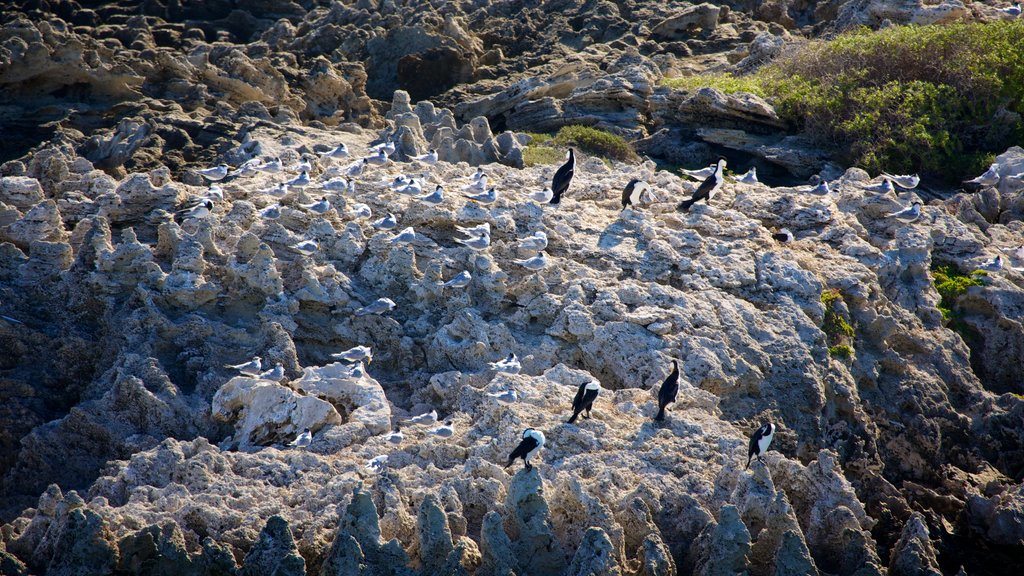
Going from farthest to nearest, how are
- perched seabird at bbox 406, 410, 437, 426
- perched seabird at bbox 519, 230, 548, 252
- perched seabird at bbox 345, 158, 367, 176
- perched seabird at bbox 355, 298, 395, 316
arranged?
perched seabird at bbox 345, 158, 367, 176 → perched seabird at bbox 519, 230, 548, 252 → perched seabird at bbox 355, 298, 395, 316 → perched seabird at bbox 406, 410, 437, 426

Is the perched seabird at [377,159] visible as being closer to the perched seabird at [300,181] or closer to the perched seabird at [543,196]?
the perched seabird at [300,181]

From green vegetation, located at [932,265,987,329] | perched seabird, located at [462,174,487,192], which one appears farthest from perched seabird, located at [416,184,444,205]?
green vegetation, located at [932,265,987,329]

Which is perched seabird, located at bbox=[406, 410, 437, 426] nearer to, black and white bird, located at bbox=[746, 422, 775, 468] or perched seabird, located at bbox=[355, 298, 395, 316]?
perched seabird, located at bbox=[355, 298, 395, 316]

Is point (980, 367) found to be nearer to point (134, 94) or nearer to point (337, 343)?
point (337, 343)

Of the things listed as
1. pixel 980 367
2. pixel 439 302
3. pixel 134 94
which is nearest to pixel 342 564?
pixel 439 302

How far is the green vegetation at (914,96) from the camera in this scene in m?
19.8

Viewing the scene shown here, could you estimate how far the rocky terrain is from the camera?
8672mm

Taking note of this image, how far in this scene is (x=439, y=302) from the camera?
483 inches

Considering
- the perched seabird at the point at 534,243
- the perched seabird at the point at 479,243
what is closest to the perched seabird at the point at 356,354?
the perched seabird at the point at 479,243

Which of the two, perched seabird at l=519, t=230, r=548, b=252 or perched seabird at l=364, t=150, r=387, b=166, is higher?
perched seabird at l=519, t=230, r=548, b=252

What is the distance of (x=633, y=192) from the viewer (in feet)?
45.7

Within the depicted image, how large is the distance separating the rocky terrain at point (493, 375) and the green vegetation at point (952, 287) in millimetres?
121

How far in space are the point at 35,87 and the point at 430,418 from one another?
16221mm

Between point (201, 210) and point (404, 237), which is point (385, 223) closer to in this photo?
point (404, 237)
